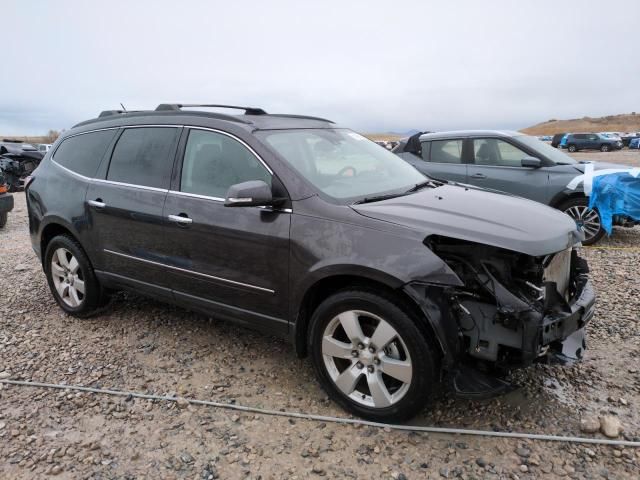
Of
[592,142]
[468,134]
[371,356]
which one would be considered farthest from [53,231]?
[592,142]

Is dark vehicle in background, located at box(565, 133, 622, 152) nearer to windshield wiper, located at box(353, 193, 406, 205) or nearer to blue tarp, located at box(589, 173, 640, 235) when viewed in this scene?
blue tarp, located at box(589, 173, 640, 235)

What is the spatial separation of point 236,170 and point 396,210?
3.80 ft

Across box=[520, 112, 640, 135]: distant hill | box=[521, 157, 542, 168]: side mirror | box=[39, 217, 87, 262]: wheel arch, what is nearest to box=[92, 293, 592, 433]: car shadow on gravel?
box=[39, 217, 87, 262]: wheel arch

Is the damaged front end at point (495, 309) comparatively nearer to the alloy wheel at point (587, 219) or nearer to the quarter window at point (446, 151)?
the alloy wheel at point (587, 219)

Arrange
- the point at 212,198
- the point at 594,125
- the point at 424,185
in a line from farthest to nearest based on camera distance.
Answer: the point at 594,125 → the point at 424,185 → the point at 212,198

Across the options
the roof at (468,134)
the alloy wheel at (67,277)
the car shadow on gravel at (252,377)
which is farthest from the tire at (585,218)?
the alloy wheel at (67,277)

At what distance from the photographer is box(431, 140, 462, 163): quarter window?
769 centimetres

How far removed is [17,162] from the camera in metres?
16.9

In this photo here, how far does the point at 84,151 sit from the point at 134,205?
110 cm

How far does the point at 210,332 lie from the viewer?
168 inches

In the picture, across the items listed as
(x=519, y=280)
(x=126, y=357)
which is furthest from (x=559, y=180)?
(x=126, y=357)

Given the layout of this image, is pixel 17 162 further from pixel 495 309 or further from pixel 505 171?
pixel 495 309

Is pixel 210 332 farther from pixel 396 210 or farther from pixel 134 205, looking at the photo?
pixel 396 210

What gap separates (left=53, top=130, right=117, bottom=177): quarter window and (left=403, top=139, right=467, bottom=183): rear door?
4.65 meters
